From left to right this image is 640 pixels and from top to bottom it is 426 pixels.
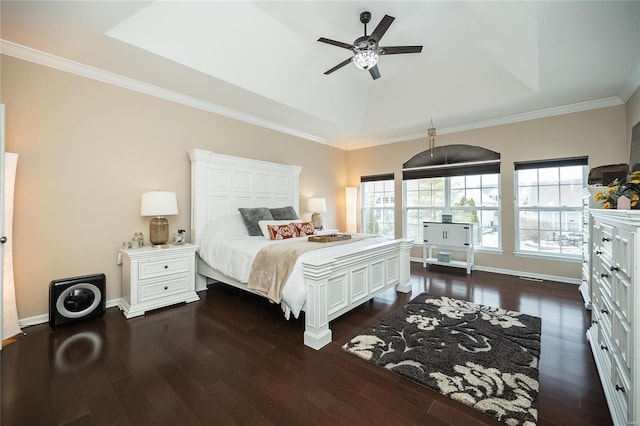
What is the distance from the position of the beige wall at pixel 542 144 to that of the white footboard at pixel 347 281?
2313 mm

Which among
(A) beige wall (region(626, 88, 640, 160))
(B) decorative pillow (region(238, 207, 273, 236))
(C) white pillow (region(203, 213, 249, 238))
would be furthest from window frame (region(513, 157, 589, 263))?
(C) white pillow (region(203, 213, 249, 238))

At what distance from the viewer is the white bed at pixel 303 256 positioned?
2287 mm

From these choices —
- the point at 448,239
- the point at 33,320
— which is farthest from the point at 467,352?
the point at 33,320

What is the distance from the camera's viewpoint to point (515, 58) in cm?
323

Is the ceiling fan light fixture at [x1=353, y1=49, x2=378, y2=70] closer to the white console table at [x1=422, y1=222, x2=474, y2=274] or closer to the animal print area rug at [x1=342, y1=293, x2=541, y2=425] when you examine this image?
the animal print area rug at [x1=342, y1=293, x2=541, y2=425]

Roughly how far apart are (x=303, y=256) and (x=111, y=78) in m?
3.11

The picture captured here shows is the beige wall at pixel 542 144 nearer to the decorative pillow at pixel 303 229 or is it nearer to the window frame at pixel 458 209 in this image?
the window frame at pixel 458 209

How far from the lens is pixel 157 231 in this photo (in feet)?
10.6

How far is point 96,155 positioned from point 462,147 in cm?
566

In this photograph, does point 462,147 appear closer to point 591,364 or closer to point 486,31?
point 486,31

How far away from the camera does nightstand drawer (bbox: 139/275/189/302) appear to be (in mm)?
2963

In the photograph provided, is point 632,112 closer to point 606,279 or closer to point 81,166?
point 606,279

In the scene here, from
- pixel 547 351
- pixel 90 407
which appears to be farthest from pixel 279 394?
pixel 547 351

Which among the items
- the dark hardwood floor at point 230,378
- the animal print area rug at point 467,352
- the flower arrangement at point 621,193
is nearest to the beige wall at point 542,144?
the dark hardwood floor at point 230,378
